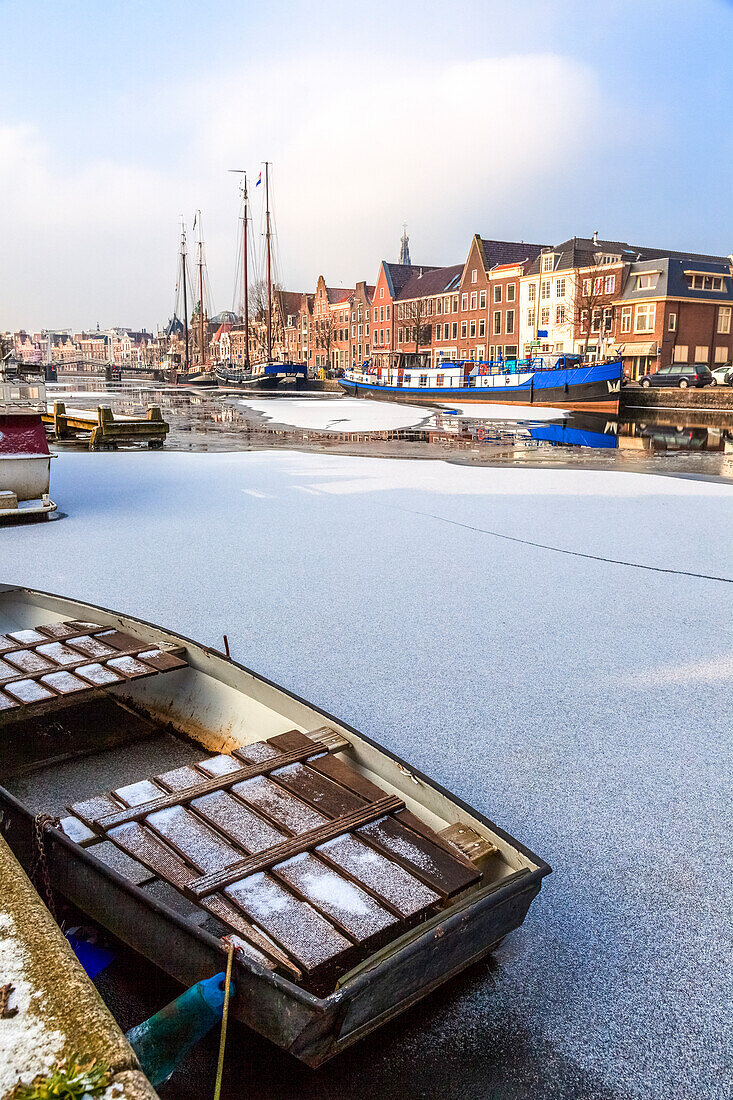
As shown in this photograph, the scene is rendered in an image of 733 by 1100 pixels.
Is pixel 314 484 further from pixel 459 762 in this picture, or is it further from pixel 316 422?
pixel 316 422

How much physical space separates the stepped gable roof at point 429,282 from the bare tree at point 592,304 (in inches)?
525

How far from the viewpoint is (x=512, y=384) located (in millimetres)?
32281

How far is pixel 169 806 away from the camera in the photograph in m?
2.25

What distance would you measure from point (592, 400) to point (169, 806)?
30269mm

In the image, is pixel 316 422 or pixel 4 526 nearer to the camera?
pixel 4 526

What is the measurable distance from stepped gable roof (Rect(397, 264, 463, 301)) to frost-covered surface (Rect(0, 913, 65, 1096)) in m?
61.3

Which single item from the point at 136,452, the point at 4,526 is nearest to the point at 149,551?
the point at 4,526

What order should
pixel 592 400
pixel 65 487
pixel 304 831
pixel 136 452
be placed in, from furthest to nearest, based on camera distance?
pixel 592 400 < pixel 136 452 < pixel 65 487 < pixel 304 831

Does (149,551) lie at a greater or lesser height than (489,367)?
lesser

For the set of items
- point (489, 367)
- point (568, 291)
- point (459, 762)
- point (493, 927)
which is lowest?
point (459, 762)

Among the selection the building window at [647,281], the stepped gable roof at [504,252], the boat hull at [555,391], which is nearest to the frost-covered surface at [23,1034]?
the boat hull at [555,391]

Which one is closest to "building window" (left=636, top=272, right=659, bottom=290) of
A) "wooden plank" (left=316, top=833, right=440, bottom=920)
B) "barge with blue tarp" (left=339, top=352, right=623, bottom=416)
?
"barge with blue tarp" (left=339, top=352, right=623, bottom=416)

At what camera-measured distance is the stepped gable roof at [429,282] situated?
59.7 meters

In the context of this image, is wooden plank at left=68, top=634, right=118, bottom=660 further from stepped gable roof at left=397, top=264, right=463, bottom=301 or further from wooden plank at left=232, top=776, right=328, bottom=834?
stepped gable roof at left=397, top=264, right=463, bottom=301
